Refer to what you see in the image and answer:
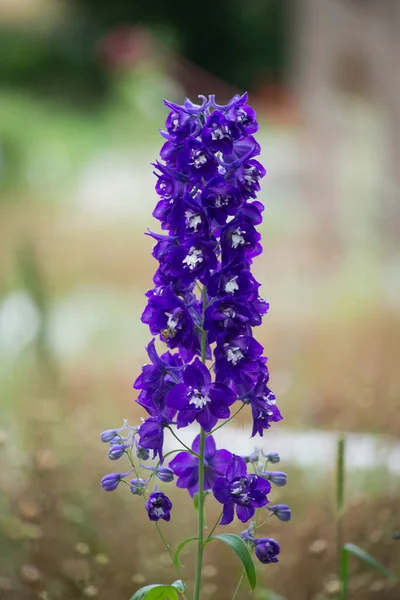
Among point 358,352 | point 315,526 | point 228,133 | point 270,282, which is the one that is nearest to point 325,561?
point 315,526

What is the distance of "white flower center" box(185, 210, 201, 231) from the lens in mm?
956

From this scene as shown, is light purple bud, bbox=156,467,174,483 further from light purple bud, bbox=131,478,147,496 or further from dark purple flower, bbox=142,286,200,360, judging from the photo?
dark purple flower, bbox=142,286,200,360

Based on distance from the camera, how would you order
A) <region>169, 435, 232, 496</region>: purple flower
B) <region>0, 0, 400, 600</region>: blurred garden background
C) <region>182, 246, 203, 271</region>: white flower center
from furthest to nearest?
<region>0, 0, 400, 600</region>: blurred garden background → <region>169, 435, 232, 496</region>: purple flower → <region>182, 246, 203, 271</region>: white flower center

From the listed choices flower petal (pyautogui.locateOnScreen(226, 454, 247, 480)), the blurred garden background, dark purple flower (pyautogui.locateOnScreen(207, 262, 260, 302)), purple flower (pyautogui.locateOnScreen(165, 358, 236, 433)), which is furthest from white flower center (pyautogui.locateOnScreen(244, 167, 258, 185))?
the blurred garden background

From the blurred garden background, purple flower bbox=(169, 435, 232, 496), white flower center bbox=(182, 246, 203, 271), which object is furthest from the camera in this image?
the blurred garden background

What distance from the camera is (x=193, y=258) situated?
0.95 metres

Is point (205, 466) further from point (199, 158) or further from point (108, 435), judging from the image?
point (199, 158)

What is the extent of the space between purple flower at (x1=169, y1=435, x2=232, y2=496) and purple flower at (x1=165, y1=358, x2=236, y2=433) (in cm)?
9

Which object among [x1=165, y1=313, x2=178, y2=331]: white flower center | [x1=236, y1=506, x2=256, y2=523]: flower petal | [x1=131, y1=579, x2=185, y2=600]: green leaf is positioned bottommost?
[x1=131, y1=579, x2=185, y2=600]: green leaf

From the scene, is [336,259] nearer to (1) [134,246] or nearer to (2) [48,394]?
(1) [134,246]

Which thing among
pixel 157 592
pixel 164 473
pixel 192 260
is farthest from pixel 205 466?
pixel 192 260

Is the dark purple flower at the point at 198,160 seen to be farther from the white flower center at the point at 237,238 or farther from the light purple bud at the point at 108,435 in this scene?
the light purple bud at the point at 108,435

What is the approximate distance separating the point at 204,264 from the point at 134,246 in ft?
13.4

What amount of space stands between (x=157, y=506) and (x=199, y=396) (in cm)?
15
